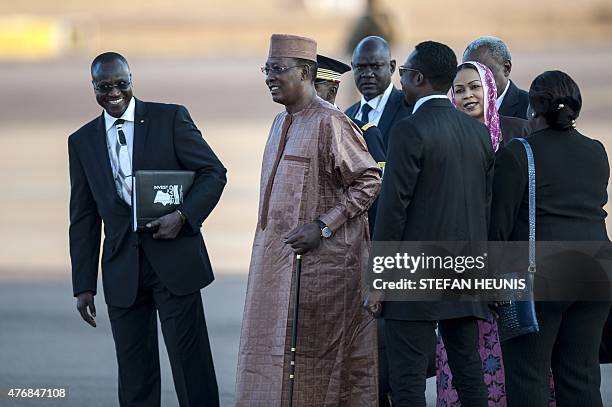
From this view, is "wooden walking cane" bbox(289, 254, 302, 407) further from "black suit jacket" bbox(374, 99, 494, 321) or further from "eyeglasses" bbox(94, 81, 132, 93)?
"eyeglasses" bbox(94, 81, 132, 93)

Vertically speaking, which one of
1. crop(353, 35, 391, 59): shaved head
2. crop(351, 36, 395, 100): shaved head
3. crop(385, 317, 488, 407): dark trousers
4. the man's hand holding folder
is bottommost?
crop(385, 317, 488, 407): dark trousers

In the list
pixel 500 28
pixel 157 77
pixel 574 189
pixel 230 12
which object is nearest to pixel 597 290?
pixel 574 189

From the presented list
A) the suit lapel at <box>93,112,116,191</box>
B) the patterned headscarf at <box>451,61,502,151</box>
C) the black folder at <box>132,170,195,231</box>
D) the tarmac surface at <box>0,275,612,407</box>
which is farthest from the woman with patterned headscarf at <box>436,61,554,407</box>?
the suit lapel at <box>93,112,116,191</box>

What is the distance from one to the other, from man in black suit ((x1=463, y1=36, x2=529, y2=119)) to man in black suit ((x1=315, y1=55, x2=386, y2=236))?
28.8 inches

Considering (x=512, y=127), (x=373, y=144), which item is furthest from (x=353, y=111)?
(x=512, y=127)

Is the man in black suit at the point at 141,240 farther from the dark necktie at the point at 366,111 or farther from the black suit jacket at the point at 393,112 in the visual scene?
the dark necktie at the point at 366,111

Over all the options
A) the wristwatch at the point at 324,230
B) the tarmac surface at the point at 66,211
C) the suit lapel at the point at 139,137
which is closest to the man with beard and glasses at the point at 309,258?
the wristwatch at the point at 324,230

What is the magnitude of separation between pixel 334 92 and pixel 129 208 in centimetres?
124

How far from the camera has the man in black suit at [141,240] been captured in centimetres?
614

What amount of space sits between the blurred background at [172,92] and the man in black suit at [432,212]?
2043mm

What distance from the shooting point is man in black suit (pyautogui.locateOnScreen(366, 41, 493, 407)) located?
538cm

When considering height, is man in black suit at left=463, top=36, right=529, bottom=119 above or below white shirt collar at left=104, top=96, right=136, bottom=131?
above

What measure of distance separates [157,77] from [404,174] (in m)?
26.5

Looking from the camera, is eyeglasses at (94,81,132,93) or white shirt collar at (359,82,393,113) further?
white shirt collar at (359,82,393,113)
